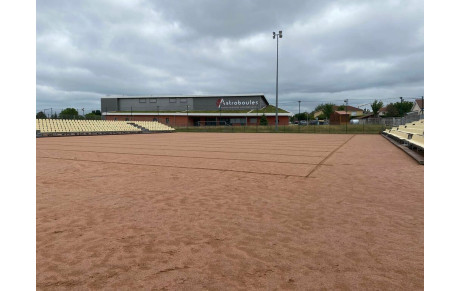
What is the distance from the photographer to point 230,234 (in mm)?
3795

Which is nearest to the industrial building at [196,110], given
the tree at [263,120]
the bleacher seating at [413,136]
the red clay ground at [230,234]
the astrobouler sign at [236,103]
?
the astrobouler sign at [236,103]

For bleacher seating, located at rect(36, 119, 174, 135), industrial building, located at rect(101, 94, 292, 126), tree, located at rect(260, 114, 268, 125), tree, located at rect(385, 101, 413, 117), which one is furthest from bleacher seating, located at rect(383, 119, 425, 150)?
tree, located at rect(385, 101, 413, 117)

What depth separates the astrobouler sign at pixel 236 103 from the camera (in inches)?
2712

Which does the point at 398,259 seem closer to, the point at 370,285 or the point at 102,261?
the point at 370,285

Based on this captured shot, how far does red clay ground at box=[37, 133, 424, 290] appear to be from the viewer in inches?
109

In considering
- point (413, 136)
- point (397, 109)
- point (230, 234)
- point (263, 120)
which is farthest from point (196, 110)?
point (230, 234)

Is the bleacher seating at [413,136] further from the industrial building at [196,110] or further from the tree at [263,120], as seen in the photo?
the industrial building at [196,110]

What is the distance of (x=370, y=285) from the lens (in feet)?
8.59

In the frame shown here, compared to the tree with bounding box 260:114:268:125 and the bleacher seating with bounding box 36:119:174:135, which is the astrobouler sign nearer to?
the tree with bounding box 260:114:268:125

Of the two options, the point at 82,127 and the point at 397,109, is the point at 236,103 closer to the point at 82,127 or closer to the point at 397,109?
the point at 82,127

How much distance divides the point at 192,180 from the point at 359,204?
13.2ft

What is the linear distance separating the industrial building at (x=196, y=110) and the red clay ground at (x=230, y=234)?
56948 mm

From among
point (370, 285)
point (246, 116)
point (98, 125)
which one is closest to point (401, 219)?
point (370, 285)

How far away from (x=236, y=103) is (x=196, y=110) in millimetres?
10271
